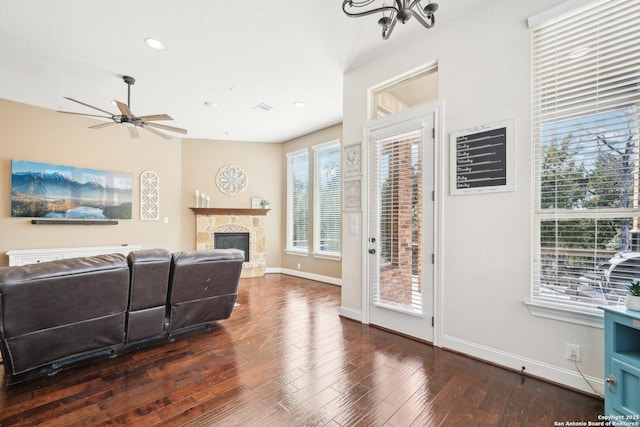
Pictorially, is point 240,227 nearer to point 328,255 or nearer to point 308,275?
point 308,275

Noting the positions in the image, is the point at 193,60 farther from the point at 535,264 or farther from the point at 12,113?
the point at 535,264

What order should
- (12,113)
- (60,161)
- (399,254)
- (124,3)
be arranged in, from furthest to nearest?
(60,161), (12,113), (399,254), (124,3)

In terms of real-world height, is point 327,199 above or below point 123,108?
below

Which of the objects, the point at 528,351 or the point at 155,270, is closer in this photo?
the point at 528,351

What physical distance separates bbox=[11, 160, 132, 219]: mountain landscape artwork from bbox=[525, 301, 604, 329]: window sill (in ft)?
21.2

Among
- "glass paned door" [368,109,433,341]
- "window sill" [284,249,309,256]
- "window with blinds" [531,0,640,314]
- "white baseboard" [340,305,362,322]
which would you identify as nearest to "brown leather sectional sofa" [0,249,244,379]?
"white baseboard" [340,305,362,322]

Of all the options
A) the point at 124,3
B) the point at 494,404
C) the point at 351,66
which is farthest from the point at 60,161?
the point at 494,404

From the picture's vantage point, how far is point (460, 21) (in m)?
2.66

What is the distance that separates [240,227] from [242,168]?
4.69 ft

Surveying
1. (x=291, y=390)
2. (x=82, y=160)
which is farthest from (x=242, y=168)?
(x=291, y=390)

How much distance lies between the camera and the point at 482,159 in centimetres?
249

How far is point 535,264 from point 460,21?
90.0 inches

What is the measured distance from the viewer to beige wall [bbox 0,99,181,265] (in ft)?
14.5

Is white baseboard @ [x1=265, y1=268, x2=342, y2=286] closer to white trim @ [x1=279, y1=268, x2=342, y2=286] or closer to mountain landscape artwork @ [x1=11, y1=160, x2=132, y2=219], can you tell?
white trim @ [x1=279, y1=268, x2=342, y2=286]
